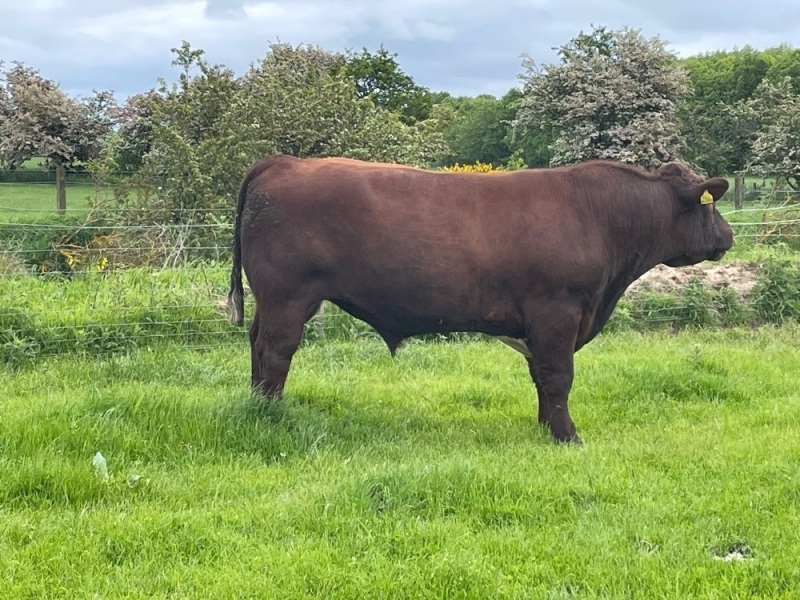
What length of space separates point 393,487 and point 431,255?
1938 mm

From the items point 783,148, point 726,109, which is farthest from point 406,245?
point 726,109

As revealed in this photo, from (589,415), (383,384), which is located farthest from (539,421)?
(383,384)

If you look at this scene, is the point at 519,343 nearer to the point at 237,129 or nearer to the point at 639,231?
the point at 639,231

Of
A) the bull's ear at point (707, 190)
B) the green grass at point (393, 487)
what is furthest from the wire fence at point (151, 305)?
the bull's ear at point (707, 190)

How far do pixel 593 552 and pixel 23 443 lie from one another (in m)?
3.12

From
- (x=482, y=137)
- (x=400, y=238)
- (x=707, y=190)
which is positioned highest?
(x=482, y=137)

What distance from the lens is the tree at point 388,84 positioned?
39562 mm

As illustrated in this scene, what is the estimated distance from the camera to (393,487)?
413 centimetres

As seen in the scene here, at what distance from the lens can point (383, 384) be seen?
687 cm

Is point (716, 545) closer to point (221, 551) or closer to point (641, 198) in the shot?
point (221, 551)

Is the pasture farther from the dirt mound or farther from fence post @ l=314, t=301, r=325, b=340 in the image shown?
the dirt mound

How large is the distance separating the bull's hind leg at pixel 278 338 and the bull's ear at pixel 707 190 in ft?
9.40

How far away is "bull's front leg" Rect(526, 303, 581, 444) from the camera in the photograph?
5629 mm

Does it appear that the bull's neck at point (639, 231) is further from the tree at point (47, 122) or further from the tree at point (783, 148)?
the tree at point (47, 122)
